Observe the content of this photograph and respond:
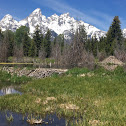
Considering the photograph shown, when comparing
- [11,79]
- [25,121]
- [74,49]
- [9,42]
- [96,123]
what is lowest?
[25,121]

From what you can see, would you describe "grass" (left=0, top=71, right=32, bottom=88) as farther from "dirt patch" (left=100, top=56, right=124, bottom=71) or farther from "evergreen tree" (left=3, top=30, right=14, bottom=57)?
"evergreen tree" (left=3, top=30, right=14, bottom=57)

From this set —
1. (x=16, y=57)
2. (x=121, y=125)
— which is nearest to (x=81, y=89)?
(x=121, y=125)

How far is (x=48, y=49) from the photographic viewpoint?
2928 inches

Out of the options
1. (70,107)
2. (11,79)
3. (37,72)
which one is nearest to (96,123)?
(70,107)

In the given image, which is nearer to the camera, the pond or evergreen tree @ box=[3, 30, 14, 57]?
the pond

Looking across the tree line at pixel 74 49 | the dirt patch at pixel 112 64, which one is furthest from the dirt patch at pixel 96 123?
the dirt patch at pixel 112 64

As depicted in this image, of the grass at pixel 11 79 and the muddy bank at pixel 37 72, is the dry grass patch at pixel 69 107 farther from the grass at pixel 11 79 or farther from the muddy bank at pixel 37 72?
the muddy bank at pixel 37 72

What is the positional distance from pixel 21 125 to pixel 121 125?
2.84 m

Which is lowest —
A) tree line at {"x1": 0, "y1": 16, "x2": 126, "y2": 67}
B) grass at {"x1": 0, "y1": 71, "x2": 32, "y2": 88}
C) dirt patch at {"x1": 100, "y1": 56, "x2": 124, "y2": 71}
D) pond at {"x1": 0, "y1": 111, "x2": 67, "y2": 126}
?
pond at {"x1": 0, "y1": 111, "x2": 67, "y2": 126}

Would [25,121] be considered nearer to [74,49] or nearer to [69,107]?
[69,107]

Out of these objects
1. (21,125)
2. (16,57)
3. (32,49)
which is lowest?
(21,125)

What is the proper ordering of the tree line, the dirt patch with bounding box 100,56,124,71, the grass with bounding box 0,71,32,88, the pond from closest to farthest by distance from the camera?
the pond → the grass with bounding box 0,71,32,88 → the tree line → the dirt patch with bounding box 100,56,124,71

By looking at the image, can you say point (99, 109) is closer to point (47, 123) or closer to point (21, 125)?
point (47, 123)

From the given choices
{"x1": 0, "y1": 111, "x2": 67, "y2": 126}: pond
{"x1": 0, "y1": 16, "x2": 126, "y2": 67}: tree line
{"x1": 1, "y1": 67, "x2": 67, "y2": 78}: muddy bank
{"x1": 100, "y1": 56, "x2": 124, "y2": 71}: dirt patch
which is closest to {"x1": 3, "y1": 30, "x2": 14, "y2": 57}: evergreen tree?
{"x1": 0, "y1": 16, "x2": 126, "y2": 67}: tree line
